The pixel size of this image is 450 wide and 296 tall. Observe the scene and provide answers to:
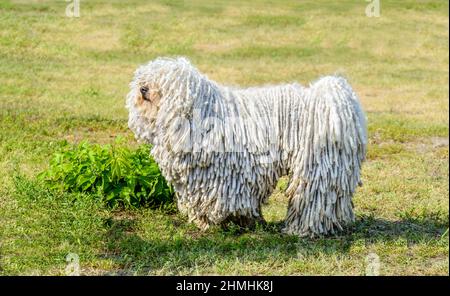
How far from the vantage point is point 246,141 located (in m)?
6.49

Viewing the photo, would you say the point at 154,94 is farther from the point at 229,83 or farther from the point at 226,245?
the point at 229,83

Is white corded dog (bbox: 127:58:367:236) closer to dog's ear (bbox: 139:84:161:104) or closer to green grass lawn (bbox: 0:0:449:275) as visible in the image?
dog's ear (bbox: 139:84:161:104)

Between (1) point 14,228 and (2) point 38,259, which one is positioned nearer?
(2) point 38,259

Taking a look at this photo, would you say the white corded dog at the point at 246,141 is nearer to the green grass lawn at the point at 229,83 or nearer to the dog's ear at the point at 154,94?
the dog's ear at the point at 154,94

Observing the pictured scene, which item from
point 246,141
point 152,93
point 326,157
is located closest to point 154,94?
point 152,93

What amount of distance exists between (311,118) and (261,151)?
44 centimetres

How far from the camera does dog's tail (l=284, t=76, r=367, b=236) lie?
6531 millimetres

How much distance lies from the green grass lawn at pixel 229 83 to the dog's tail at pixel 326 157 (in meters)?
0.23

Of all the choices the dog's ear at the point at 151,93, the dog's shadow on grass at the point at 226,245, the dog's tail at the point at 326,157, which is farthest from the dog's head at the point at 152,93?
the dog's tail at the point at 326,157

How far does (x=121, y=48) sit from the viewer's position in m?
16.1

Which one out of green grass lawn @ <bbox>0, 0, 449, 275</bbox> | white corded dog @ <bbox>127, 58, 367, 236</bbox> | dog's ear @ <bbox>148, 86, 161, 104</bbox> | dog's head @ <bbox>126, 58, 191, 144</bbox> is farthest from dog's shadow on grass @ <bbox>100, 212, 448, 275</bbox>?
dog's ear @ <bbox>148, 86, 161, 104</bbox>
